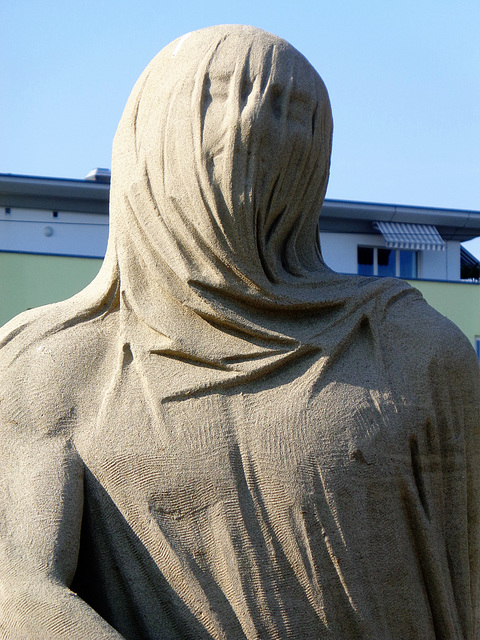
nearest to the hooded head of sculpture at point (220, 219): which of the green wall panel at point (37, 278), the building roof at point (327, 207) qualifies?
the green wall panel at point (37, 278)

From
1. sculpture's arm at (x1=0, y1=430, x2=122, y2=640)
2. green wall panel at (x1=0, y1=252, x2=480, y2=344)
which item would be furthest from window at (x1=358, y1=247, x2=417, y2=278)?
sculpture's arm at (x1=0, y1=430, x2=122, y2=640)

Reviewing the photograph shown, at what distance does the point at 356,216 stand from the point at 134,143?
23.3m

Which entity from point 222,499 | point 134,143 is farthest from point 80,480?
point 134,143

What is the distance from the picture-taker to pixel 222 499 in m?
3.69

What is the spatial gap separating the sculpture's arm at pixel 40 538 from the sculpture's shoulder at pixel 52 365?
0.23 ft

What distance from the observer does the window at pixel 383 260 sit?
92.5 ft

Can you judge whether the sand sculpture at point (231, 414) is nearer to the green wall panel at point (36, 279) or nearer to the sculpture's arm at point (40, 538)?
the sculpture's arm at point (40, 538)

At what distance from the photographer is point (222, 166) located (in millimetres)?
3832

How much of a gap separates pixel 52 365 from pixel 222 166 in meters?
0.92

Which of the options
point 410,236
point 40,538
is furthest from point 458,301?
point 40,538

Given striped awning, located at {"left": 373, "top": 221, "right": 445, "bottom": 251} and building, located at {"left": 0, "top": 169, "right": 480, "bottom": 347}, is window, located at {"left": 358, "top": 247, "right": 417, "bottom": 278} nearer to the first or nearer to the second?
building, located at {"left": 0, "top": 169, "right": 480, "bottom": 347}

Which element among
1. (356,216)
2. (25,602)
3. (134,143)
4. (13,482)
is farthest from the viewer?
(356,216)

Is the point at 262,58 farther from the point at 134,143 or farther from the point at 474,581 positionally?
the point at 474,581

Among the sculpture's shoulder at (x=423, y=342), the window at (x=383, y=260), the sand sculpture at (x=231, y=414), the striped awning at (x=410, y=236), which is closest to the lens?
the sand sculpture at (x=231, y=414)
